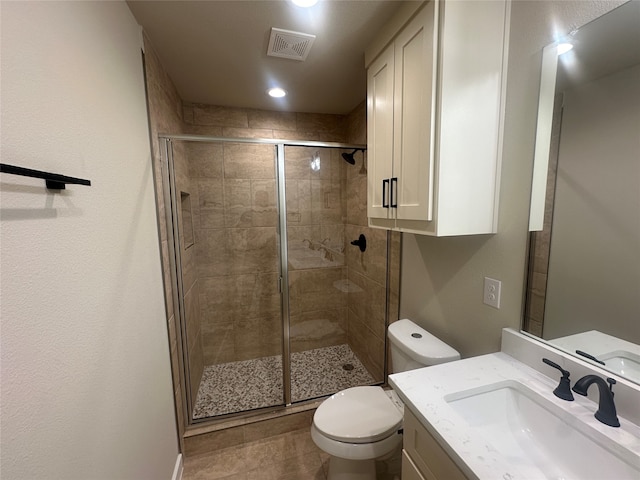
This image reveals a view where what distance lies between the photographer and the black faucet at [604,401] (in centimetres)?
73

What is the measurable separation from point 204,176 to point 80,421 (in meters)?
1.89

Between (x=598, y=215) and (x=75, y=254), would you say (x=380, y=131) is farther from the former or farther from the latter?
(x=75, y=254)

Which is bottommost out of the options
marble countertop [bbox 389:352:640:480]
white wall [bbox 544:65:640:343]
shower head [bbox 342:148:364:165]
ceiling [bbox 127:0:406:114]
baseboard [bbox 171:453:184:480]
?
baseboard [bbox 171:453:184:480]

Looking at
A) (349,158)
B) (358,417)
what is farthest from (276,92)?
(358,417)

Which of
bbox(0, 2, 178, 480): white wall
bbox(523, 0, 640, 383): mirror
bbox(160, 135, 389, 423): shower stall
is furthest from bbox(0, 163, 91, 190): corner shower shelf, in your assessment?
bbox(523, 0, 640, 383): mirror

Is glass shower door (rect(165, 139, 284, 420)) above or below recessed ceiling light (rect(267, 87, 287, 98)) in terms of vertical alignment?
below

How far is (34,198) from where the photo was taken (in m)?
0.63

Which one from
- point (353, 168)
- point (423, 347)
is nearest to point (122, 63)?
point (353, 168)

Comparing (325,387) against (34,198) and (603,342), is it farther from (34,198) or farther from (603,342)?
(34,198)

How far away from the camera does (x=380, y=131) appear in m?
1.39

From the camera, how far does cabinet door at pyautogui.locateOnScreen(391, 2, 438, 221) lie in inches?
40.6

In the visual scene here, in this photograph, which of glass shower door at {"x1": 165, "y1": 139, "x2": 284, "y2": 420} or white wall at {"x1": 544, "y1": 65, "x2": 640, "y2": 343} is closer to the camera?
white wall at {"x1": 544, "y1": 65, "x2": 640, "y2": 343}

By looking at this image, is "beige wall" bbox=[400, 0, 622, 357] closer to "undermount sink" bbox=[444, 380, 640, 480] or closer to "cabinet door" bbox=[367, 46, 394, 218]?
"undermount sink" bbox=[444, 380, 640, 480]

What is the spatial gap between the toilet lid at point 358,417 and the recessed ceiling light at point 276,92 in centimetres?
215
